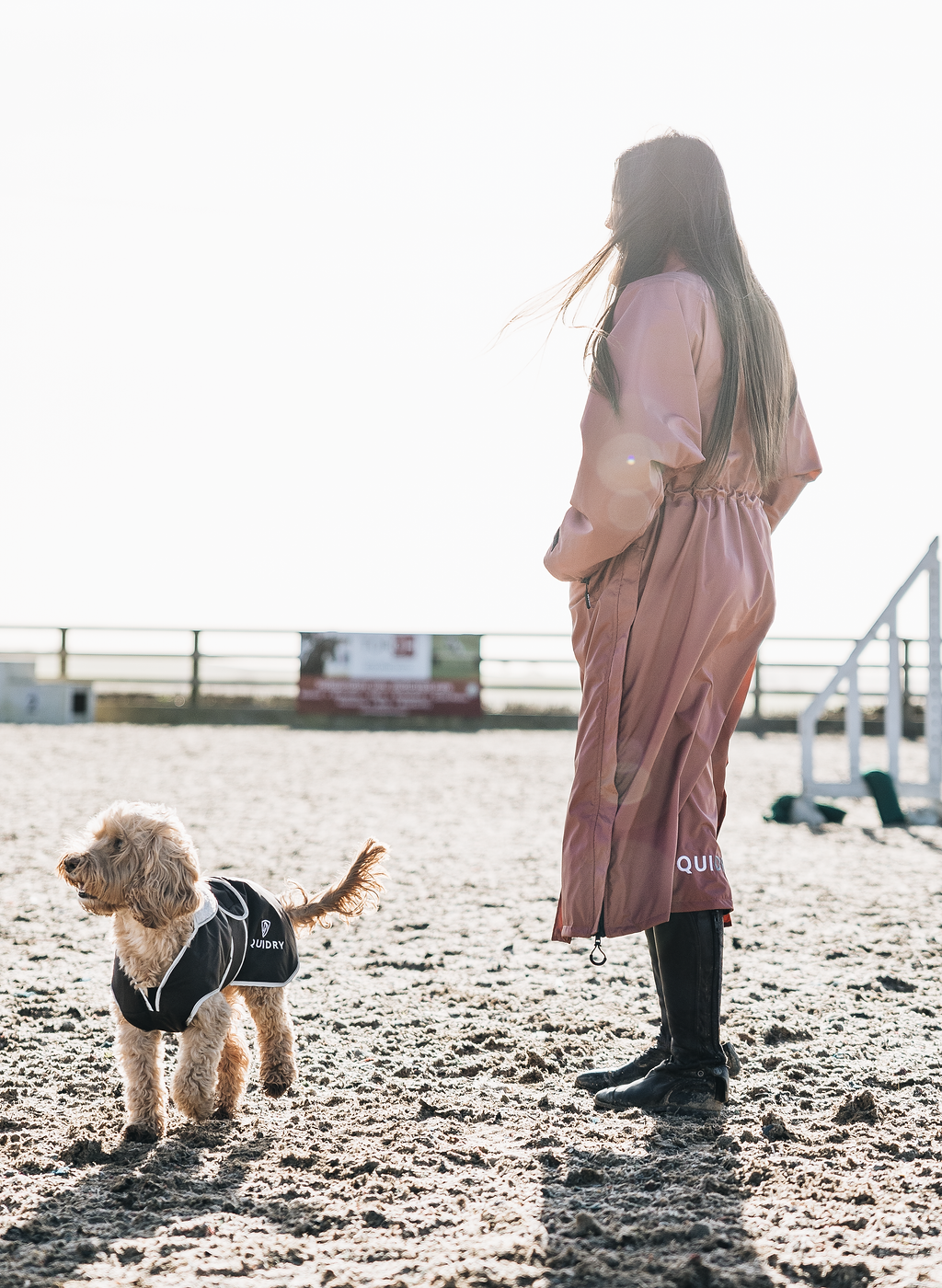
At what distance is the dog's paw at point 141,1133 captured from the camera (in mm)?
2482

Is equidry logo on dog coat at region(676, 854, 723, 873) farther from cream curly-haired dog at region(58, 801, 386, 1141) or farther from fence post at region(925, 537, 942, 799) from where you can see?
fence post at region(925, 537, 942, 799)

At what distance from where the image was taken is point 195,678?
1934 centimetres

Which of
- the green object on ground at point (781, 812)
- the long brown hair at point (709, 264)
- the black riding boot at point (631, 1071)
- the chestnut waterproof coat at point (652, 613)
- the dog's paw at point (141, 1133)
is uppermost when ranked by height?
the long brown hair at point (709, 264)

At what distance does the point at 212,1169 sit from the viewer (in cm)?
230

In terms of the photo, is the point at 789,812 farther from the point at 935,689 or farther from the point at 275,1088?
the point at 275,1088

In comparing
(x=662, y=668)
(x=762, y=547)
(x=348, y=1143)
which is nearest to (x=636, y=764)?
(x=662, y=668)

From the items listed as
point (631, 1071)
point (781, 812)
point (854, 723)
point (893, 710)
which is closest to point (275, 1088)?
point (631, 1071)

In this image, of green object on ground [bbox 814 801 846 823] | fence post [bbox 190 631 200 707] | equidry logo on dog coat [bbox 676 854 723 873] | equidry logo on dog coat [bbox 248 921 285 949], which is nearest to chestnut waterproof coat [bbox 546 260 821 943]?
equidry logo on dog coat [bbox 676 854 723 873]

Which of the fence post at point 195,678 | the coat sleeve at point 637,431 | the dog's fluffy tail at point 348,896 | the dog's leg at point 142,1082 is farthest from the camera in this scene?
the fence post at point 195,678

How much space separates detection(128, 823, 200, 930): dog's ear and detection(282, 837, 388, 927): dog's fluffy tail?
58cm

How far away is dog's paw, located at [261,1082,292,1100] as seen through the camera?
283cm

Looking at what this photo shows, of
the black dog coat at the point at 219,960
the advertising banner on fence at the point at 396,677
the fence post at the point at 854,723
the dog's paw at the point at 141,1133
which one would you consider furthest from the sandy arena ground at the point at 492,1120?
the advertising banner on fence at the point at 396,677

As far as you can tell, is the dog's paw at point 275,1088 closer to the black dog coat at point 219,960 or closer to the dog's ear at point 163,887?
the black dog coat at point 219,960

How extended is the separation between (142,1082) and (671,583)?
1.67 m
